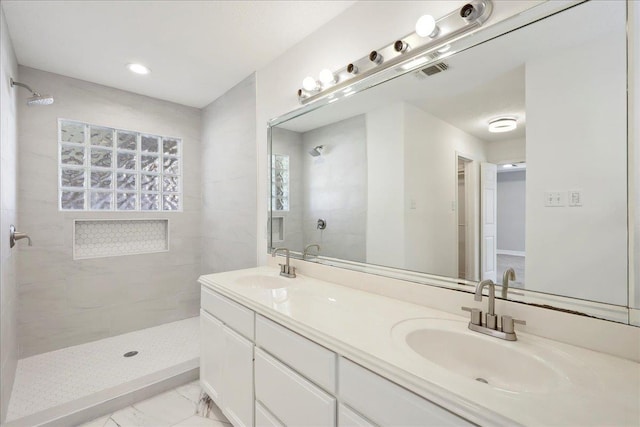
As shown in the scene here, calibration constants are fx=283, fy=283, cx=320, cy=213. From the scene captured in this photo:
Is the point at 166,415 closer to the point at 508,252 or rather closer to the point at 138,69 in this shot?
the point at 508,252

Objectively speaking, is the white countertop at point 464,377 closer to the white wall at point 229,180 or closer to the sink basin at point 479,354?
the sink basin at point 479,354

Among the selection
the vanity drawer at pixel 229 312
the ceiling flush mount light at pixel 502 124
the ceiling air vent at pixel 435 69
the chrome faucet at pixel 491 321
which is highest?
the ceiling air vent at pixel 435 69

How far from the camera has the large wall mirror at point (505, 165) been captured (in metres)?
0.86

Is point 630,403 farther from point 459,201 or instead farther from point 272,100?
point 272,100

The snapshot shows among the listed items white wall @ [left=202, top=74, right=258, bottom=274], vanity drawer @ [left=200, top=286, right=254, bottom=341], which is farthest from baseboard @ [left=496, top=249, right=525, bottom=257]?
white wall @ [left=202, top=74, right=258, bottom=274]

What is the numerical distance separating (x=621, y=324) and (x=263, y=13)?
7.02 feet

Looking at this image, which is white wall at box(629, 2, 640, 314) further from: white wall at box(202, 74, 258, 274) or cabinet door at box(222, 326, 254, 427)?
white wall at box(202, 74, 258, 274)

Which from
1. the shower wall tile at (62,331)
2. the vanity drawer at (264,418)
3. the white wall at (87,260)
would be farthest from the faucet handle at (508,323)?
the shower wall tile at (62,331)

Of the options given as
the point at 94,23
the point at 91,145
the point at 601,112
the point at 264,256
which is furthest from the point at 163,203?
the point at 601,112

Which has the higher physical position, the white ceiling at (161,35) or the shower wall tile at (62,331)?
the white ceiling at (161,35)

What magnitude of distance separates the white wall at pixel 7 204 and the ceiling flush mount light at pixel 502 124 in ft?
8.20

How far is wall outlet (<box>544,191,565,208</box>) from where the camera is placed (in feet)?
3.06

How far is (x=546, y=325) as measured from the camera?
94 centimetres

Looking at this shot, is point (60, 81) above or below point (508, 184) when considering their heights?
above
